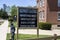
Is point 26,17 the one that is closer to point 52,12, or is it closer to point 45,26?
point 45,26

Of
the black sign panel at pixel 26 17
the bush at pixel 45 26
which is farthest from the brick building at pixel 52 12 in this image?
the black sign panel at pixel 26 17

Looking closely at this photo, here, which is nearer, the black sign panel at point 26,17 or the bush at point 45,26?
the black sign panel at point 26,17

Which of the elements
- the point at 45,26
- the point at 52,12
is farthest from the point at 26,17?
the point at 52,12

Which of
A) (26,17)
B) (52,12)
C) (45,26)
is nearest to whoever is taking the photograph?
(26,17)

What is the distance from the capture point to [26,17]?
16.7m

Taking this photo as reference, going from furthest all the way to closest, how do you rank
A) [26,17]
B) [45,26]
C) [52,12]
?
[52,12], [45,26], [26,17]

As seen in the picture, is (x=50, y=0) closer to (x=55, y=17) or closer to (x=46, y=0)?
(x=46, y=0)

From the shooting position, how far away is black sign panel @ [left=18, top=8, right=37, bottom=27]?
1661 centimetres

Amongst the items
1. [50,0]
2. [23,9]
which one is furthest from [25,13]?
[50,0]

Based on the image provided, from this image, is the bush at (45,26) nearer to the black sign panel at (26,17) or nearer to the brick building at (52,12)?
the brick building at (52,12)

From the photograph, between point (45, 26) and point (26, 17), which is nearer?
point (26, 17)

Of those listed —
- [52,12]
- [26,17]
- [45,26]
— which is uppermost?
[52,12]

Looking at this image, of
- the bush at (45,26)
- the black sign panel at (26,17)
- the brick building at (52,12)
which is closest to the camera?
the black sign panel at (26,17)

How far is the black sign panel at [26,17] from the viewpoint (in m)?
16.6
